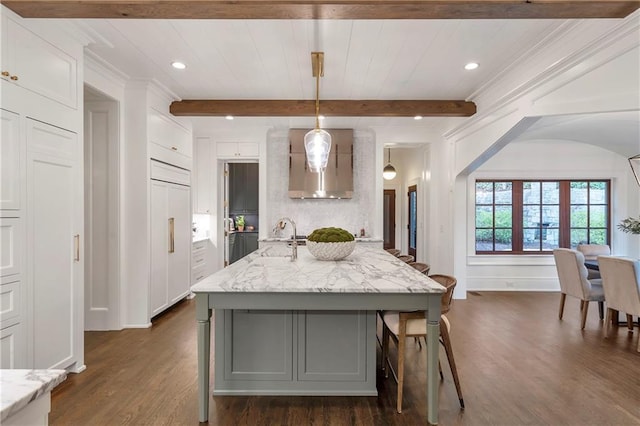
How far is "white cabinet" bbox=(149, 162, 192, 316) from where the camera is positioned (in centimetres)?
393

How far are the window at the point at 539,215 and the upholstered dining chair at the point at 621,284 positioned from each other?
2195 mm

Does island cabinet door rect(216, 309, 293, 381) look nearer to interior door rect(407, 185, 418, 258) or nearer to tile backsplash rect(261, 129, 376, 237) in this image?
tile backsplash rect(261, 129, 376, 237)

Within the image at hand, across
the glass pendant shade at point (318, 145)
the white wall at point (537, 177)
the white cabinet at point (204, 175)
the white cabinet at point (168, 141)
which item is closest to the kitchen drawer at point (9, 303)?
the white cabinet at point (168, 141)

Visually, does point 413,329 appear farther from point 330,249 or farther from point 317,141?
point 317,141

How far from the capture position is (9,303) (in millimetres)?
2061

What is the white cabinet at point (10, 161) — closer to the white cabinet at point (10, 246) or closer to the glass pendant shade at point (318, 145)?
the white cabinet at point (10, 246)

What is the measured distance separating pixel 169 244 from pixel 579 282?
4986 mm

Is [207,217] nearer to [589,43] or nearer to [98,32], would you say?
[98,32]

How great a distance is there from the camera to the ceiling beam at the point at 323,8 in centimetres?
191

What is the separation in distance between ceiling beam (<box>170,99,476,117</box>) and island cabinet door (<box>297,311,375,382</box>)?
2886 millimetres

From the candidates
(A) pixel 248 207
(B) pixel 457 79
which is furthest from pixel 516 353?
(A) pixel 248 207

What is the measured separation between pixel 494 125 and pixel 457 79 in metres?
0.69

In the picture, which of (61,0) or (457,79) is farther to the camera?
(457,79)

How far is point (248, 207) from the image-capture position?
7.75m
